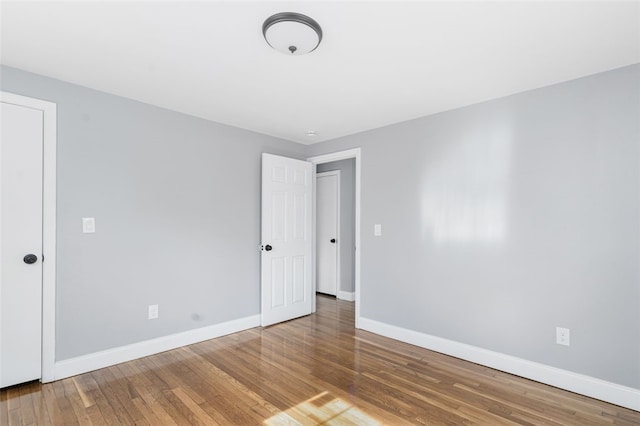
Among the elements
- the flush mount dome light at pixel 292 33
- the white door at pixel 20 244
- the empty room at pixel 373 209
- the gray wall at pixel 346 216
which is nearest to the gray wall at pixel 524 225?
the empty room at pixel 373 209

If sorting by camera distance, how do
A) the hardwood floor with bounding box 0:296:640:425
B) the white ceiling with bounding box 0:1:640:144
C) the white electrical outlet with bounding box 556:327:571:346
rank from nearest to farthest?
the white ceiling with bounding box 0:1:640:144 < the hardwood floor with bounding box 0:296:640:425 < the white electrical outlet with bounding box 556:327:571:346

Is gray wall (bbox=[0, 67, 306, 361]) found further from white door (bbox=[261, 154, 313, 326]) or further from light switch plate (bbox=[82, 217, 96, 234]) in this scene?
white door (bbox=[261, 154, 313, 326])

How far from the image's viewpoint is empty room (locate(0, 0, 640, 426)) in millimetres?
1919

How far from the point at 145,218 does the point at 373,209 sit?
2402 millimetres

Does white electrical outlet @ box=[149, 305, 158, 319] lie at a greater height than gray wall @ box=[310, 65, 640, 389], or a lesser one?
lesser

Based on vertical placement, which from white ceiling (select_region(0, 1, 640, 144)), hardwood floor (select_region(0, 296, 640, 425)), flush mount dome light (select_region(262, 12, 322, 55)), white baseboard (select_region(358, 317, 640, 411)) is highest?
white ceiling (select_region(0, 1, 640, 144))

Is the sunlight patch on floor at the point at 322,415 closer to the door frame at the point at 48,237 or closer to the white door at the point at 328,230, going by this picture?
the door frame at the point at 48,237

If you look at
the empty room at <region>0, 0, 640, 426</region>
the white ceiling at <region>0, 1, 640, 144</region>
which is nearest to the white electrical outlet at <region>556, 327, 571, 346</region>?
the empty room at <region>0, 0, 640, 426</region>

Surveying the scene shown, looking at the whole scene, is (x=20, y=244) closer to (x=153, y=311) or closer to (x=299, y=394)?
(x=153, y=311)

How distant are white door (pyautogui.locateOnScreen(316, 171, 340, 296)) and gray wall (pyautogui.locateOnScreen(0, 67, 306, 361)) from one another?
175 centimetres

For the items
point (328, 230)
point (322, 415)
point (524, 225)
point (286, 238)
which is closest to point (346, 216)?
point (328, 230)

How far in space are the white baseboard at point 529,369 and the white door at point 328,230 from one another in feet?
6.31

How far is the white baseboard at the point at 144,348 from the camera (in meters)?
2.53

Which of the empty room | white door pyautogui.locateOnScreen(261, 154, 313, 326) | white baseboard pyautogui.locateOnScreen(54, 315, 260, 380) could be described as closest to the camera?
the empty room
